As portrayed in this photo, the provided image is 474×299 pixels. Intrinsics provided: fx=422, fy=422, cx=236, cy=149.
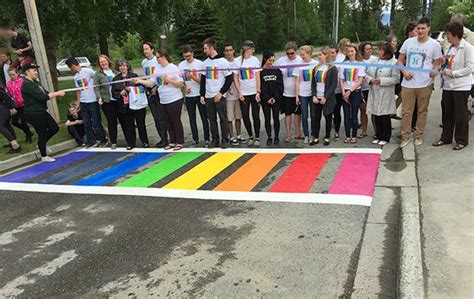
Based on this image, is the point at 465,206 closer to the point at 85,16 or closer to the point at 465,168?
the point at 465,168

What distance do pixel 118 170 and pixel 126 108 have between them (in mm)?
1609

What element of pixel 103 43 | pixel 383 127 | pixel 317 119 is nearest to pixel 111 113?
pixel 317 119

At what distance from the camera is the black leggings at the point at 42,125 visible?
795 cm

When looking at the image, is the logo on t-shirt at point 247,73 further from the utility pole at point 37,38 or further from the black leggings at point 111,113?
the utility pole at point 37,38

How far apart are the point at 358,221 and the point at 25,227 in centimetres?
412

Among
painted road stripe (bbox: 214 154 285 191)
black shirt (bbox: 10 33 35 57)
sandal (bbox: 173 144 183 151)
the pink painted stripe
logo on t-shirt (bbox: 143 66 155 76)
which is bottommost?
sandal (bbox: 173 144 183 151)

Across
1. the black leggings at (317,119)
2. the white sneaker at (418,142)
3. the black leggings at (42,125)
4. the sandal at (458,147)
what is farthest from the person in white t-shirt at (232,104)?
the sandal at (458,147)

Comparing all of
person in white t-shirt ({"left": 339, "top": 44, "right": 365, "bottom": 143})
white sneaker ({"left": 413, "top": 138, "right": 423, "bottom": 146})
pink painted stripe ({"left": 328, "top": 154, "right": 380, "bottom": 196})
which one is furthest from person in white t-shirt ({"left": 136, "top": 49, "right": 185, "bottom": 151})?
white sneaker ({"left": 413, "top": 138, "right": 423, "bottom": 146})

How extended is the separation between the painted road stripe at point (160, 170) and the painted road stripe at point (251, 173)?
3.81 feet

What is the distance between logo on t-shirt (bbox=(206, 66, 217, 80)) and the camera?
26.1ft

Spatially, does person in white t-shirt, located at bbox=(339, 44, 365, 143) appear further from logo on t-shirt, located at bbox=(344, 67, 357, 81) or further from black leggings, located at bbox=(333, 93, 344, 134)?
black leggings, located at bbox=(333, 93, 344, 134)

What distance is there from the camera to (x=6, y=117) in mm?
8773

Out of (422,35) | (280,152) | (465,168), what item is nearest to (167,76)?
(280,152)

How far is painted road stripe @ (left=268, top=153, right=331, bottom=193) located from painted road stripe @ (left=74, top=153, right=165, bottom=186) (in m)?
2.77
